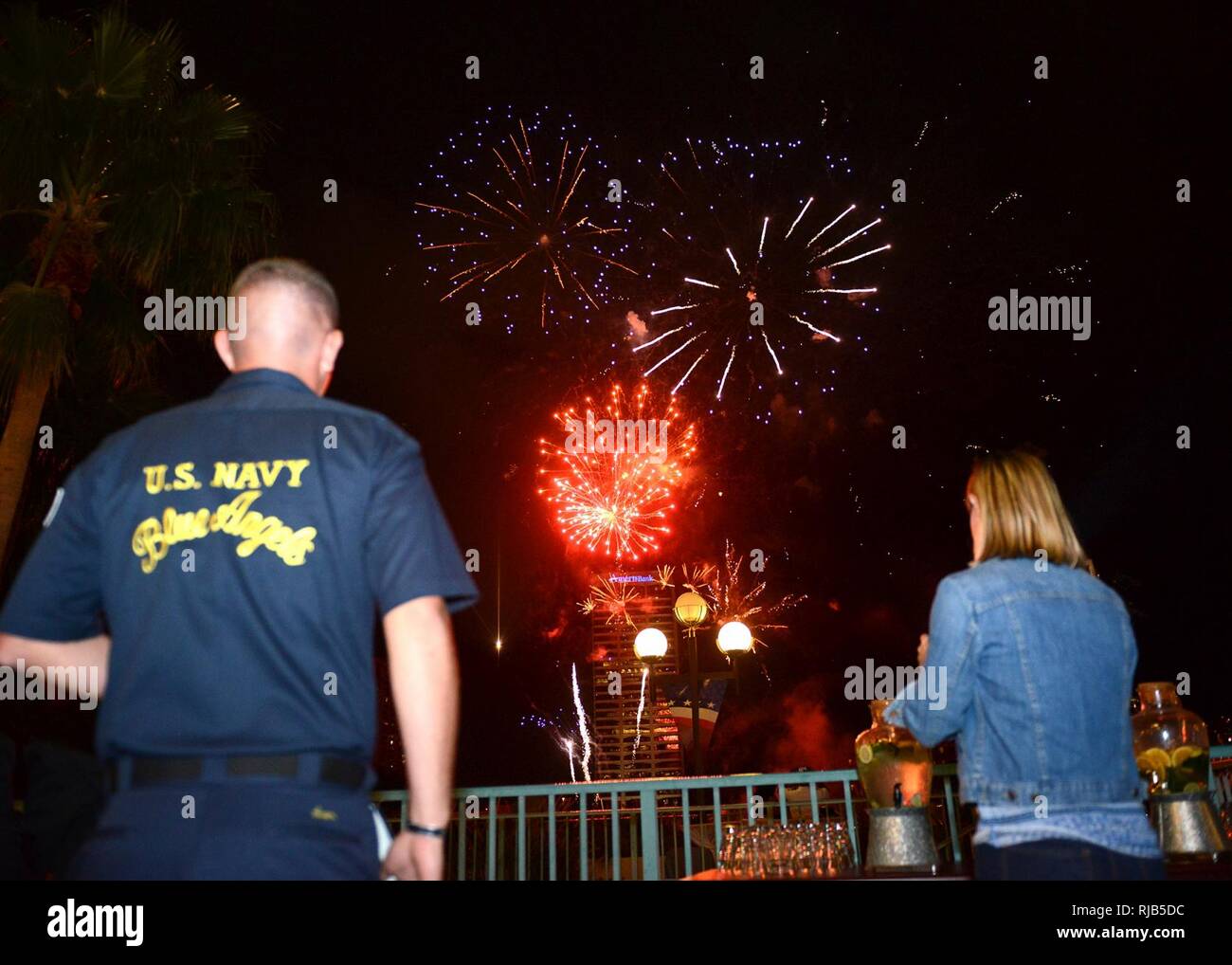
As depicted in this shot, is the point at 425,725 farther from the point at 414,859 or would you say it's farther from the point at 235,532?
the point at 235,532

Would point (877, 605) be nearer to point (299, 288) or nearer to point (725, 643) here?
point (725, 643)

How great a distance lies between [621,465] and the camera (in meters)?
19.8

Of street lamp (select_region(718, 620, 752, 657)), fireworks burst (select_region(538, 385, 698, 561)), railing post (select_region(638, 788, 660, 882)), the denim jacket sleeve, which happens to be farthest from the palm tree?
fireworks burst (select_region(538, 385, 698, 561))

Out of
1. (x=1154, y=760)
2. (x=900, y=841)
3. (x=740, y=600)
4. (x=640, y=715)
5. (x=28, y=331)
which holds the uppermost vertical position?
(x=740, y=600)

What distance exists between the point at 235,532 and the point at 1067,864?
2.16 m

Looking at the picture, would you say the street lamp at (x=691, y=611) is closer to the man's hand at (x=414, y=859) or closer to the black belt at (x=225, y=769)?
the man's hand at (x=414, y=859)

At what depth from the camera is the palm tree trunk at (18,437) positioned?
→ 8281 millimetres

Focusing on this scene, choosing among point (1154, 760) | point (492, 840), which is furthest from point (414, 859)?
point (492, 840)

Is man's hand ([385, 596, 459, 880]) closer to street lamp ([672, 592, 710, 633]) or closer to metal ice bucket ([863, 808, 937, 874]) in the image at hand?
metal ice bucket ([863, 808, 937, 874])

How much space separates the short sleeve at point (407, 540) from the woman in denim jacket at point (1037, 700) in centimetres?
133
